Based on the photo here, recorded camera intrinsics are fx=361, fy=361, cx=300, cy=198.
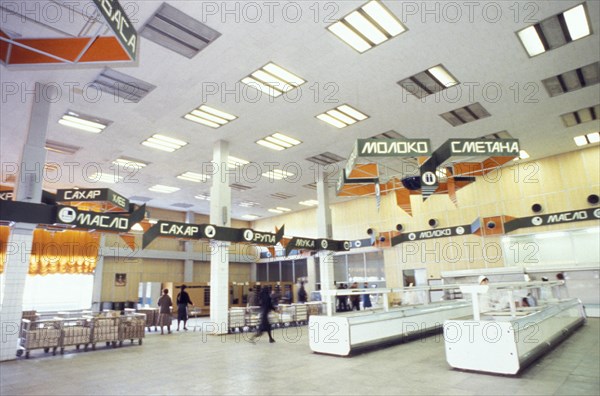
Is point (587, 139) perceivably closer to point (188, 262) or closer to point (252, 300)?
point (252, 300)

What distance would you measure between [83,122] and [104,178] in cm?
576

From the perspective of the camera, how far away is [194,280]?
2341 centimetres

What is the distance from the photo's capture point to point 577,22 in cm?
725

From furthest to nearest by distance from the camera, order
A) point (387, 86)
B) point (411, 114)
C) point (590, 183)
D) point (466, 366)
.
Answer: point (590, 183)
point (411, 114)
point (387, 86)
point (466, 366)

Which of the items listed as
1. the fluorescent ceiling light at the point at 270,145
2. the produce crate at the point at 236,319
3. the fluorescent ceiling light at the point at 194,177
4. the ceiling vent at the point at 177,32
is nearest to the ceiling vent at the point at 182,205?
the fluorescent ceiling light at the point at 194,177

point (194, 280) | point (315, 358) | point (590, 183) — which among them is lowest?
point (315, 358)

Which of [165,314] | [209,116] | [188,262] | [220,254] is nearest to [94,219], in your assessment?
[220,254]

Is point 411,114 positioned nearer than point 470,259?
Yes

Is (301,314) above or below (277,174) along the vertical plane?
below

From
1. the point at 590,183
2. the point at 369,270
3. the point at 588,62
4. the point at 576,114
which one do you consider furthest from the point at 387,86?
the point at 369,270

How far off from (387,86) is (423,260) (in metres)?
10.9

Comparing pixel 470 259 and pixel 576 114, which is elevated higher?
pixel 576 114

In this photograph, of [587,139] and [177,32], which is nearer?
[177,32]

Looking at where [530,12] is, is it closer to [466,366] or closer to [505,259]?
[466,366]
